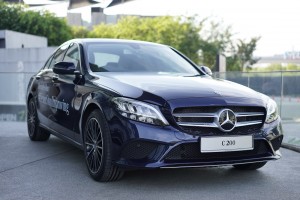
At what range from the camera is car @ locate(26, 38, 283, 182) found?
4.13 metres

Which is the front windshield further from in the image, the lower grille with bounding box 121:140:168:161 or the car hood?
the lower grille with bounding box 121:140:168:161

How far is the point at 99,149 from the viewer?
462 centimetres

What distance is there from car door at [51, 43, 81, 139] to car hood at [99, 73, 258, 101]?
22.3 inches

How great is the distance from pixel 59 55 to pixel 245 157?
11.0 ft

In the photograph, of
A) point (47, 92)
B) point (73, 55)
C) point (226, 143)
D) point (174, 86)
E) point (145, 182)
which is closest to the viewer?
point (226, 143)

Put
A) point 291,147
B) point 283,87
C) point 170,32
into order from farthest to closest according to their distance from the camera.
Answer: point 170,32 < point 283,87 < point 291,147

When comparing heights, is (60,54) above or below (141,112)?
above

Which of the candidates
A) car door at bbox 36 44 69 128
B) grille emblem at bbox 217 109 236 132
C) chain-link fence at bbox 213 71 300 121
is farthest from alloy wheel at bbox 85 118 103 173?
chain-link fence at bbox 213 71 300 121

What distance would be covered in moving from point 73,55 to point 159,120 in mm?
2209

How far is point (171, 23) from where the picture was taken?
4703cm

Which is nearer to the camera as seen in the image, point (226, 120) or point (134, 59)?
point (226, 120)

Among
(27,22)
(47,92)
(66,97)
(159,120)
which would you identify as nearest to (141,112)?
(159,120)

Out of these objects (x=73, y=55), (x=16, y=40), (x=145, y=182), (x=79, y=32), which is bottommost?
(x=145, y=182)

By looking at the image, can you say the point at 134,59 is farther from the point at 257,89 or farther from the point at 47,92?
the point at 257,89
